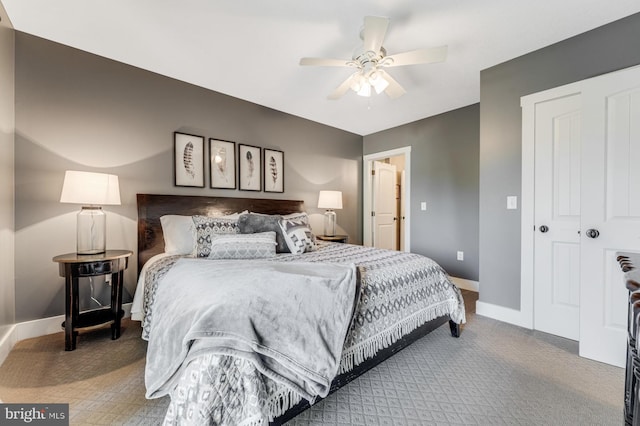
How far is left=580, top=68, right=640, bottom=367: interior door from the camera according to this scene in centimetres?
184

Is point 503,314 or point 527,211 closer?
point 527,211

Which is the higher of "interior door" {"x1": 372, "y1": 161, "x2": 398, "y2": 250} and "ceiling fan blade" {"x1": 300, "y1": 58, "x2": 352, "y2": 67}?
"ceiling fan blade" {"x1": 300, "y1": 58, "x2": 352, "y2": 67}

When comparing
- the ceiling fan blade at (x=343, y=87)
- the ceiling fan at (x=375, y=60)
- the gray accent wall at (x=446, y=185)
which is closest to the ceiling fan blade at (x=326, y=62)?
the ceiling fan at (x=375, y=60)

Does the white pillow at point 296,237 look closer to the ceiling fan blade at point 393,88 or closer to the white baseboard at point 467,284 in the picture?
the ceiling fan blade at point 393,88

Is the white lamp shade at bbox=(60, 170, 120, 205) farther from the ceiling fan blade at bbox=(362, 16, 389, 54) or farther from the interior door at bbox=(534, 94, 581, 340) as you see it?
the interior door at bbox=(534, 94, 581, 340)

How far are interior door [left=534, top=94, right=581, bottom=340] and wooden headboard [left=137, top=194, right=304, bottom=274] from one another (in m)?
3.08

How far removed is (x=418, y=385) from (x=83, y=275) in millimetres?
2488

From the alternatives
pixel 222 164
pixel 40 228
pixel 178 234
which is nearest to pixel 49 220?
pixel 40 228

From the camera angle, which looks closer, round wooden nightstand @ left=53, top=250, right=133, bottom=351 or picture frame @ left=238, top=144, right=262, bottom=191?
round wooden nightstand @ left=53, top=250, right=133, bottom=351

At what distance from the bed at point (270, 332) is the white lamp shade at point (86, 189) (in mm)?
738

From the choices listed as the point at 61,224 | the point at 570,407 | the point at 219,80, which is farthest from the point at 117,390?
the point at 219,80

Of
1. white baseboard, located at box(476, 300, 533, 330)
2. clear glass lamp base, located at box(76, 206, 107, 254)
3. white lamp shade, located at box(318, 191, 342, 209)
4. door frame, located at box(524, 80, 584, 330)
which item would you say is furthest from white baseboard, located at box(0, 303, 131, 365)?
door frame, located at box(524, 80, 584, 330)

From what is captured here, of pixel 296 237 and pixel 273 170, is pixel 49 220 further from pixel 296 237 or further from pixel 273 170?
pixel 273 170

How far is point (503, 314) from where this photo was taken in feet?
8.57
